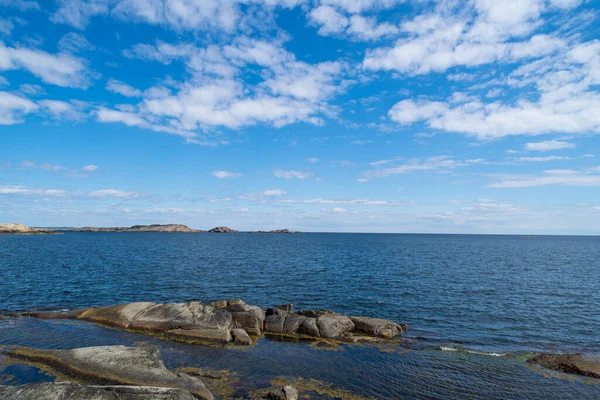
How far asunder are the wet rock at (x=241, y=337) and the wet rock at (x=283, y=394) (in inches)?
349

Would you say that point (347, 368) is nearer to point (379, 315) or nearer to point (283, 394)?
point (283, 394)

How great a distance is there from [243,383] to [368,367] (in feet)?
26.6

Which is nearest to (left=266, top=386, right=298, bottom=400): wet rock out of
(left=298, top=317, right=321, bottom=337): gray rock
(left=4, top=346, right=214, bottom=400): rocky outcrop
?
(left=4, top=346, right=214, bottom=400): rocky outcrop

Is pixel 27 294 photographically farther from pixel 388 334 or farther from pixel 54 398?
pixel 388 334

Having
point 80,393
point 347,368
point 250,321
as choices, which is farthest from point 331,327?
point 80,393

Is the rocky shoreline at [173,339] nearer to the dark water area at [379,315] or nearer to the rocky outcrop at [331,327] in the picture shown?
the rocky outcrop at [331,327]

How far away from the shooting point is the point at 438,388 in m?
18.9

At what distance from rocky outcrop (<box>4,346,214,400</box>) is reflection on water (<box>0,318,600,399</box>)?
111 centimetres

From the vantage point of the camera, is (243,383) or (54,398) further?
(243,383)

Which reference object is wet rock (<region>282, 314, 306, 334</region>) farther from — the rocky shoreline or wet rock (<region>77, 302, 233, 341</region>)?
wet rock (<region>77, 302, 233, 341</region>)

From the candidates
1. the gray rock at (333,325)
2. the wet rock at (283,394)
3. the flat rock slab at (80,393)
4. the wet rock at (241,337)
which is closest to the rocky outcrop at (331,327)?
the gray rock at (333,325)

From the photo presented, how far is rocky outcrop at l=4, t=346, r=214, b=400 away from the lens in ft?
55.7

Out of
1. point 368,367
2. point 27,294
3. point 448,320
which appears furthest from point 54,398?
point 27,294

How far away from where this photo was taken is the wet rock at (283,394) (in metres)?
16.5
